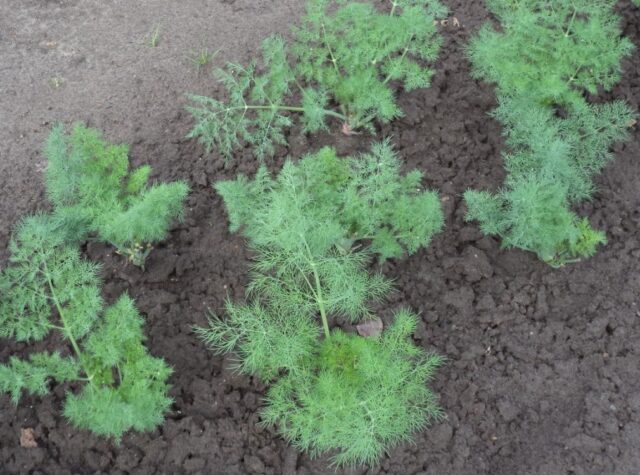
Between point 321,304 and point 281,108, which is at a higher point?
point 281,108

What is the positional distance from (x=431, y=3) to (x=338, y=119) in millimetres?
847

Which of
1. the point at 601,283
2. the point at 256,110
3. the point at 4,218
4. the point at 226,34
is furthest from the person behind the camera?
the point at 226,34

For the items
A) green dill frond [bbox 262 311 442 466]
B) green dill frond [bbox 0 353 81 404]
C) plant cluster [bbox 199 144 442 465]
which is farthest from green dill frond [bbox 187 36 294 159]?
green dill frond [bbox 0 353 81 404]

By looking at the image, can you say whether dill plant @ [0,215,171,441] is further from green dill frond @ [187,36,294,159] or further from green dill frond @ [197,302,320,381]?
green dill frond @ [187,36,294,159]

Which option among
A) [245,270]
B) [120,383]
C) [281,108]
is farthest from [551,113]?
[120,383]

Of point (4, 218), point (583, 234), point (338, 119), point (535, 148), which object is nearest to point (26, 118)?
point (4, 218)

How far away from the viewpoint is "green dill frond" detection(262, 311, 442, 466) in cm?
317

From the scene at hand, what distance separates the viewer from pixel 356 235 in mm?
3686

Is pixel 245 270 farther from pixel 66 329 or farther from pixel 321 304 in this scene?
pixel 66 329

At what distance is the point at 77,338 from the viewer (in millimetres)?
3529

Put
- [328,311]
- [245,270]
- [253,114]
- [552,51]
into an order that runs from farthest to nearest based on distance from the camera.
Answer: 1. [253,114]
2. [552,51]
3. [245,270]
4. [328,311]

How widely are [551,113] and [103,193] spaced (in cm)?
248

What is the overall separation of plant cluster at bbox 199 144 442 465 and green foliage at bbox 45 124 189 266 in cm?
34

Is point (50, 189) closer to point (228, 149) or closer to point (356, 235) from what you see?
point (228, 149)
